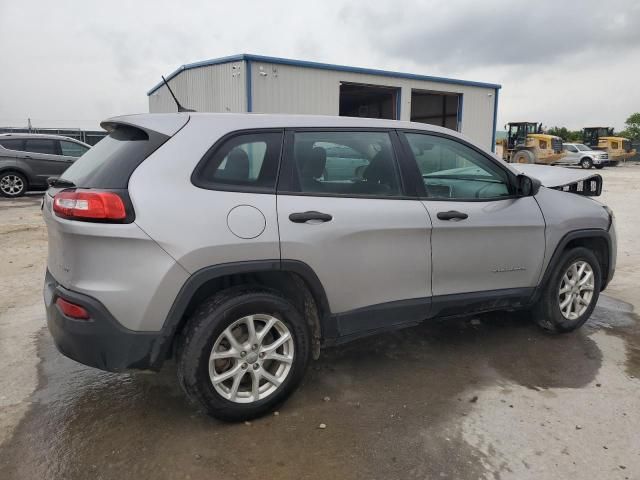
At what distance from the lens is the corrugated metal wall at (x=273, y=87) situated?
1277 cm

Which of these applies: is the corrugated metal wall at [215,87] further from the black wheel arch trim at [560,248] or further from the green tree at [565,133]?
the green tree at [565,133]

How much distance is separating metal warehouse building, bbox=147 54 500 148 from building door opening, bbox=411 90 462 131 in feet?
6.39

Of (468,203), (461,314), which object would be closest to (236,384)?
(461,314)

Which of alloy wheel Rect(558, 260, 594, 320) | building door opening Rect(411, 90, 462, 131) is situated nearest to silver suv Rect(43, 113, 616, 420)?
alloy wheel Rect(558, 260, 594, 320)

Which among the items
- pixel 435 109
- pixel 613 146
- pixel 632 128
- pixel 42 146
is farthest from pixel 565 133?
pixel 42 146

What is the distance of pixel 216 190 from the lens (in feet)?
8.36

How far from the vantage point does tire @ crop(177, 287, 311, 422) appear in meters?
2.51

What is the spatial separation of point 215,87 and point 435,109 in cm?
1123

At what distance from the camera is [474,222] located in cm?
333

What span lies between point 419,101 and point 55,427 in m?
20.8

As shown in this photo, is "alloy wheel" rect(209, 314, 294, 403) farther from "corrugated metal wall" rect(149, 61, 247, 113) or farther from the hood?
"corrugated metal wall" rect(149, 61, 247, 113)

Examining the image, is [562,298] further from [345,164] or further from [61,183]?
[61,183]

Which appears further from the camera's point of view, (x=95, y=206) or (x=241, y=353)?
(x=241, y=353)

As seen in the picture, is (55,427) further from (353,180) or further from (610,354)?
(610,354)
